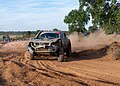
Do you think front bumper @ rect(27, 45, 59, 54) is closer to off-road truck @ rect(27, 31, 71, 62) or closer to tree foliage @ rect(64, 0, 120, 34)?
off-road truck @ rect(27, 31, 71, 62)

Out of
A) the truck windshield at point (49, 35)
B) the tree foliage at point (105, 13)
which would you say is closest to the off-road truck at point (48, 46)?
the truck windshield at point (49, 35)

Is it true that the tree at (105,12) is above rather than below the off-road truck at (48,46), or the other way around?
above

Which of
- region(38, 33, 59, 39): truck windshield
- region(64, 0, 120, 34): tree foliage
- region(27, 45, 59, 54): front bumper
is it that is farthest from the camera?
region(64, 0, 120, 34): tree foliage

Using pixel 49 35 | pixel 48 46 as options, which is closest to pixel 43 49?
pixel 48 46

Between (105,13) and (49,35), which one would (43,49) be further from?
(105,13)

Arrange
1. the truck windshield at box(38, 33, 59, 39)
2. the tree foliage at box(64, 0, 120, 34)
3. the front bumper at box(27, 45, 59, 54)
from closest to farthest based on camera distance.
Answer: the front bumper at box(27, 45, 59, 54) < the truck windshield at box(38, 33, 59, 39) < the tree foliage at box(64, 0, 120, 34)

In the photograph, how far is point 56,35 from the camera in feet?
72.3

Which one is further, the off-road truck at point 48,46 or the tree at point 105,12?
the tree at point 105,12

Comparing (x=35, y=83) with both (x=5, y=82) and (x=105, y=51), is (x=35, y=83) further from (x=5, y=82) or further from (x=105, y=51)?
(x=105, y=51)

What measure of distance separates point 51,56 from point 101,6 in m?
9.57

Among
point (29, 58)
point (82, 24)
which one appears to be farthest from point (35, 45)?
point (82, 24)

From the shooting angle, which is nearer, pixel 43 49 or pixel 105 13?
pixel 43 49

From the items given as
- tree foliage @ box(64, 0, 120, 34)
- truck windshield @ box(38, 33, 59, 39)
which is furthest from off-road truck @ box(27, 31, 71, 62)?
tree foliage @ box(64, 0, 120, 34)

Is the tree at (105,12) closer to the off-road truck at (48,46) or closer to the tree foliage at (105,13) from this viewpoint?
the tree foliage at (105,13)
